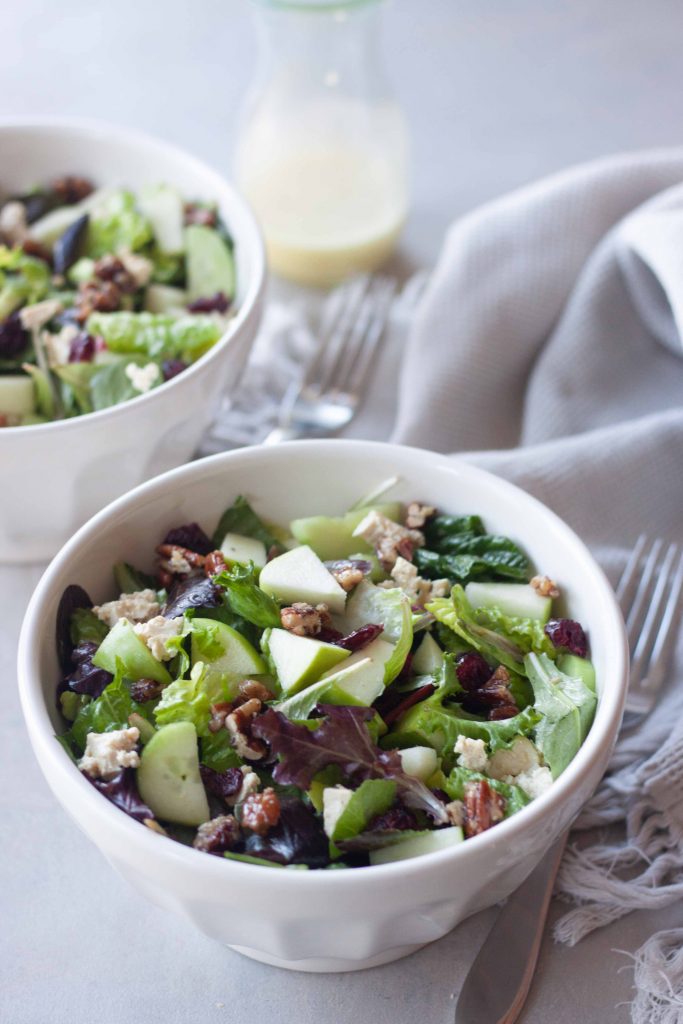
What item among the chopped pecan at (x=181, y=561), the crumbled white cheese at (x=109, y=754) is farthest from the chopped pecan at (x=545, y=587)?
the crumbled white cheese at (x=109, y=754)

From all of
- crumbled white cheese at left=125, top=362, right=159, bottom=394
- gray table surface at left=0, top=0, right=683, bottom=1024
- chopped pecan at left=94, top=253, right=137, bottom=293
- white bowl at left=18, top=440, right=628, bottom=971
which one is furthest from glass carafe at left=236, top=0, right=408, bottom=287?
white bowl at left=18, top=440, right=628, bottom=971

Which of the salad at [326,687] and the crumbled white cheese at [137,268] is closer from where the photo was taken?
the salad at [326,687]

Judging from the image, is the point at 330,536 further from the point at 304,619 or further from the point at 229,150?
the point at 229,150

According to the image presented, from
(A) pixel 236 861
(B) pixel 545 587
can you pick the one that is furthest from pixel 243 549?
(A) pixel 236 861

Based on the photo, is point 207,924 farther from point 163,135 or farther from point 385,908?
point 163,135

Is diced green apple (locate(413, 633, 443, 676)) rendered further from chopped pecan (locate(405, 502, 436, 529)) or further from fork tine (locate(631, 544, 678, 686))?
fork tine (locate(631, 544, 678, 686))

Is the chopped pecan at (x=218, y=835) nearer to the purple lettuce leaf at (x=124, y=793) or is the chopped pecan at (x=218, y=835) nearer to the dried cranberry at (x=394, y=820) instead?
the purple lettuce leaf at (x=124, y=793)
